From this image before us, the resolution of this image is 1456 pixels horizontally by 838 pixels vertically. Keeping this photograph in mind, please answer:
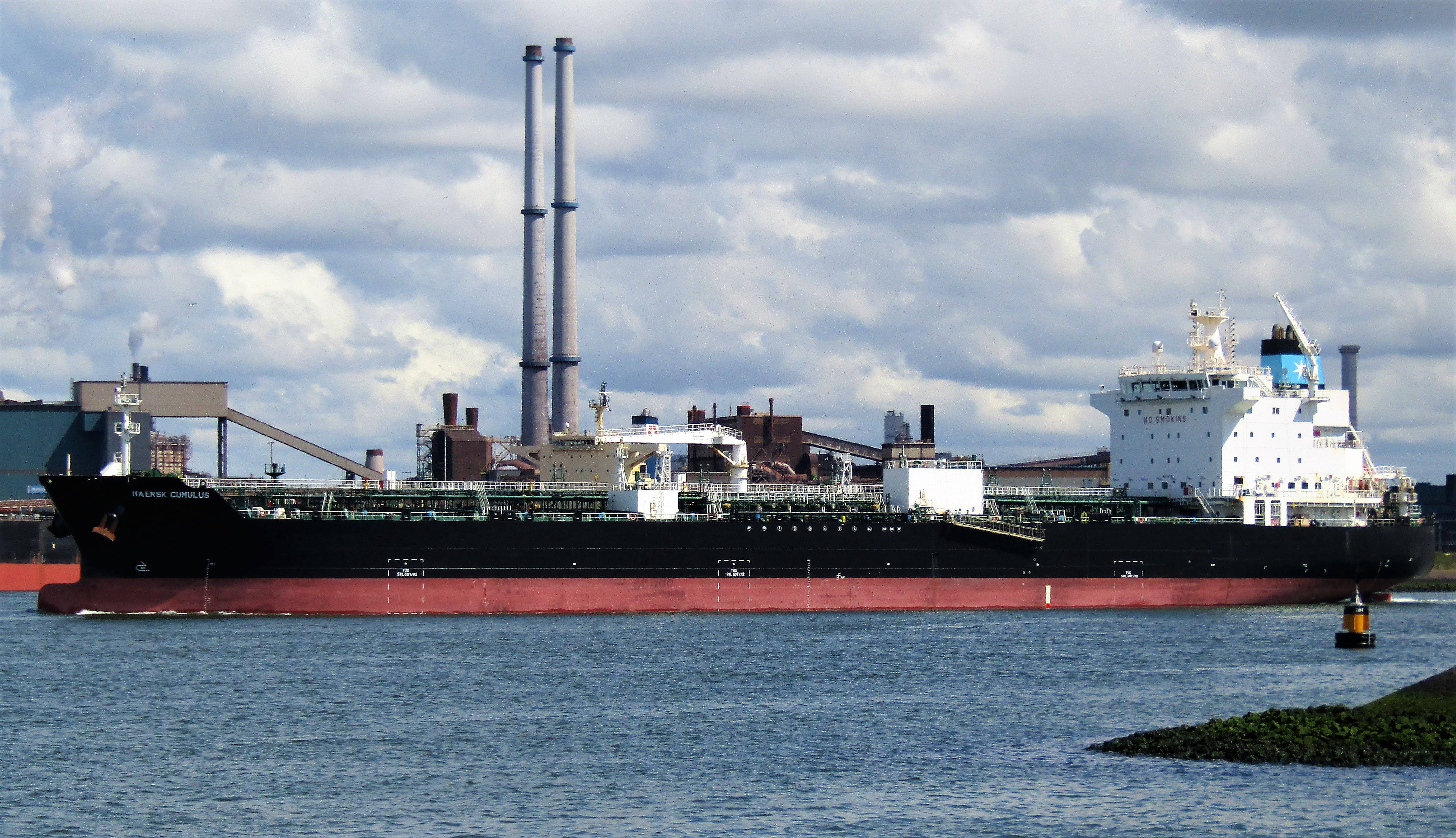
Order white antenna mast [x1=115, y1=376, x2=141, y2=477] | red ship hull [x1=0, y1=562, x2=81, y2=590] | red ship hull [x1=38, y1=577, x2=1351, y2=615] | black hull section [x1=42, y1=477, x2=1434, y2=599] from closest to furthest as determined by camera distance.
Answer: black hull section [x1=42, y1=477, x2=1434, y2=599]
red ship hull [x1=38, y1=577, x2=1351, y2=615]
white antenna mast [x1=115, y1=376, x2=141, y2=477]
red ship hull [x1=0, y1=562, x2=81, y2=590]

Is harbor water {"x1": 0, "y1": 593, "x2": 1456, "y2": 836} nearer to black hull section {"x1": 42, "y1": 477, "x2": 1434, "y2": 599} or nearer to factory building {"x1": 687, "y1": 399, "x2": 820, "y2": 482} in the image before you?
black hull section {"x1": 42, "y1": 477, "x2": 1434, "y2": 599}

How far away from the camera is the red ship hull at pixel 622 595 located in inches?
1764

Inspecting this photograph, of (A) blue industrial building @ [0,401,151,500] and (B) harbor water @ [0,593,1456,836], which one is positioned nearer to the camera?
(B) harbor water @ [0,593,1456,836]

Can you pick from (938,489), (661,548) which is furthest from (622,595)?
(938,489)

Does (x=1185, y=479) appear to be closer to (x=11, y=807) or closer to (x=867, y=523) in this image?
(x=867, y=523)

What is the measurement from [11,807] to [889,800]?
1248 cm

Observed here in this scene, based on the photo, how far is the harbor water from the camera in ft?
74.0

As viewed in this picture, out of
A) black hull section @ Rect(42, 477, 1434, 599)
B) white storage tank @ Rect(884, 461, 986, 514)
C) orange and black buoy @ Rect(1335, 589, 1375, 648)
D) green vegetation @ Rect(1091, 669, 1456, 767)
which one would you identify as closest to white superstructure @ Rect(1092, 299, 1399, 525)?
black hull section @ Rect(42, 477, 1434, 599)

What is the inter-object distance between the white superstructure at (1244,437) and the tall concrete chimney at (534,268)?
30.8 meters

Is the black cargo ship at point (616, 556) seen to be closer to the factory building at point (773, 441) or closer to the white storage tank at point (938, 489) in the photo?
the white storage tank at point (938, 489)

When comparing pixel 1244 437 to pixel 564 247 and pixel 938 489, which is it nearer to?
pixel 938 489

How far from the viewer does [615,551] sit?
47.3 meters

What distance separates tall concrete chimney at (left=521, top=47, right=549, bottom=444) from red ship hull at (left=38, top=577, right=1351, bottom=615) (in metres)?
33.6

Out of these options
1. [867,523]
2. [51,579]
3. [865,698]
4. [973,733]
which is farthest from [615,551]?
[51,579]
